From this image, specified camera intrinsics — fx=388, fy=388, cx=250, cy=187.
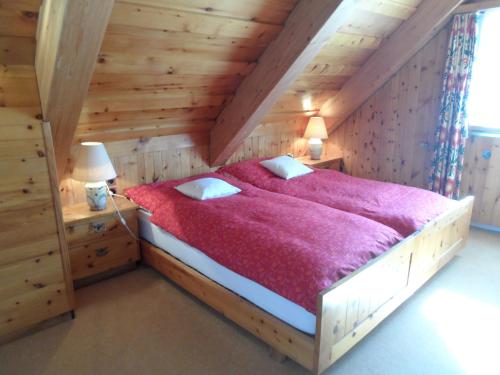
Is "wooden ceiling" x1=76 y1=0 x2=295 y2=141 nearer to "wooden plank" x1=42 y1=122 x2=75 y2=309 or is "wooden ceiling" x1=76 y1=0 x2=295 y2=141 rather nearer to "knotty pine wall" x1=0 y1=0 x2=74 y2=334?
"knotty pine wall" x1=0 y1=0 x2=74 y2=334

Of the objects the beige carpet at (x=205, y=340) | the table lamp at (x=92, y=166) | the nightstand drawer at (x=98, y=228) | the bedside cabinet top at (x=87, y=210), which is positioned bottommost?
the beige carpet at (x=205, y=340)

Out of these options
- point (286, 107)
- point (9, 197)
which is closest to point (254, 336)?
point (9, 197)

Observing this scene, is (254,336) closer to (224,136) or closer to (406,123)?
(224,136)

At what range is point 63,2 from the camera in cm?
161

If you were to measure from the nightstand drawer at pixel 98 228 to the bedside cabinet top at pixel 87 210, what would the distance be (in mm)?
25

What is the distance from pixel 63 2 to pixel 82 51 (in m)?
0.26

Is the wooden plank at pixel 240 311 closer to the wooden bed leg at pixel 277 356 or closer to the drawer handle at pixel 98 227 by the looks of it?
the wooden bed leg at pixel 277 356

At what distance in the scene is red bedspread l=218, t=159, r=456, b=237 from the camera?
261cm

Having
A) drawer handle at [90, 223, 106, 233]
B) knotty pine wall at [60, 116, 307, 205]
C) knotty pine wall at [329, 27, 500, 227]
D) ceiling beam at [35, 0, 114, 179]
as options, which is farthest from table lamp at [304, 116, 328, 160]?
ceiling beam at [35, 0, 114, 179]

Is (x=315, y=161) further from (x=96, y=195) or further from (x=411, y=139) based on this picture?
(x=96, y=195)

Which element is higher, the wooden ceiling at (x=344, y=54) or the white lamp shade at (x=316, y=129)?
the wooden ceiling at (x=344, y=54)

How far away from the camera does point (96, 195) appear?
106 inches

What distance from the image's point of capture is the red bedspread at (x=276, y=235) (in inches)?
75.0

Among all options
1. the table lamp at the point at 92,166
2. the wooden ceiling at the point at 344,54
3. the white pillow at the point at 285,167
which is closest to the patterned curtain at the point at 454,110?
the wooden ceiling at the point at 344,54
